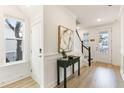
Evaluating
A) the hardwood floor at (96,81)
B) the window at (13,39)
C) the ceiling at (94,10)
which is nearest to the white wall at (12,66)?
the window at (13,39)

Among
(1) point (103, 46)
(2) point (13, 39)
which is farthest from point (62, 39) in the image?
(1) point (103, 46)

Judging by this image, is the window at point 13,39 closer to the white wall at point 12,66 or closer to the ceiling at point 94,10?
the white wall at point 12,66

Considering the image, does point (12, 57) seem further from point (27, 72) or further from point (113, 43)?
point (113, 43)

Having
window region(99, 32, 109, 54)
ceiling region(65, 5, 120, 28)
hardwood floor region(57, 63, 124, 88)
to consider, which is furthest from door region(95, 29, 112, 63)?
hardwood floor region(57, 63, 124, 88)

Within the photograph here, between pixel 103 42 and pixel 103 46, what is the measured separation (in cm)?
26

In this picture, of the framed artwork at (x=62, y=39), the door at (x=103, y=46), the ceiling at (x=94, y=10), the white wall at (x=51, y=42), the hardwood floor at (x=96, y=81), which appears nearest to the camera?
the white wall at (x=51, y=42)

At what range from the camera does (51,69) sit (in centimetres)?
294

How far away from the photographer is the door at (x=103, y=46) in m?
6.60

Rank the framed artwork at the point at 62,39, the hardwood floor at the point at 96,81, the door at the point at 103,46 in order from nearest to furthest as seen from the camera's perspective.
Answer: the hardwood floor at the point at 96,81 → the framed artwork at the point at 62,39 → the door at the point at 103,46

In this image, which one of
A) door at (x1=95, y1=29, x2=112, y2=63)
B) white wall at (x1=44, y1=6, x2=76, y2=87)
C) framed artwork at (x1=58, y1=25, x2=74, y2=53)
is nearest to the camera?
white wall at (x1=44, y1=6, x2=76, y2=87)

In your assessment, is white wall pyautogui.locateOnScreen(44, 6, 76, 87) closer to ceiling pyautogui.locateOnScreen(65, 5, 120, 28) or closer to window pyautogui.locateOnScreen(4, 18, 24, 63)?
ceiling pyautogui.locateOnScreen(65, 5, 120, 28)

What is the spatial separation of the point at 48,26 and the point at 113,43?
484 centimetres

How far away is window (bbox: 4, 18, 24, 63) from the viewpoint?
11.1 feet
